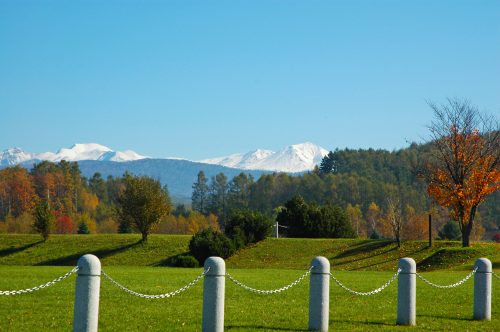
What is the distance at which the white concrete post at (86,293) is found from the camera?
985cm

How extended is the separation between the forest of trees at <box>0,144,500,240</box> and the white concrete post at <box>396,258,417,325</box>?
88.1m

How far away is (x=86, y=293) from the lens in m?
9.91

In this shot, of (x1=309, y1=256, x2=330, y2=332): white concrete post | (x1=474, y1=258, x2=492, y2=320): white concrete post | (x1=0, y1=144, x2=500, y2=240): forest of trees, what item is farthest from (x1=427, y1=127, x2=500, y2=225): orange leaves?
(x1=0, y1=144, x2=500, y2=240): forest of trees

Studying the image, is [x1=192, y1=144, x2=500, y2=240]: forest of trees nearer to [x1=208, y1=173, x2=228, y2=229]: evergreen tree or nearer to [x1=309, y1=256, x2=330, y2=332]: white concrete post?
[x1=208, y1=173, x2=228, y2=229]: evergreen tree

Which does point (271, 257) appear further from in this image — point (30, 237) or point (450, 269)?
point (30, 237)

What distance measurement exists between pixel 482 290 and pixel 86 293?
8992 mm

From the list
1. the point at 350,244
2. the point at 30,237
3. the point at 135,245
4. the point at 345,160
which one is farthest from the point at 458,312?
the point at 345,160

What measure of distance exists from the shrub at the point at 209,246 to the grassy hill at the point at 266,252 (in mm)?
847

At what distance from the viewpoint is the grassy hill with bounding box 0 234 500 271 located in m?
44.6

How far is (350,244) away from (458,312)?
34931 mm

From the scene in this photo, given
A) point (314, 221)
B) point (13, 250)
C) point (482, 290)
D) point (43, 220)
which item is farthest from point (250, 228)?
point (482, 290)

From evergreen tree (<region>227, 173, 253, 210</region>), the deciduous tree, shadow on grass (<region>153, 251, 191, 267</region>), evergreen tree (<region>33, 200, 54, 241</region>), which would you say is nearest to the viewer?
shadow on grass (<region>153, 251, 191, 267</region>)

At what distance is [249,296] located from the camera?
65.2 ft

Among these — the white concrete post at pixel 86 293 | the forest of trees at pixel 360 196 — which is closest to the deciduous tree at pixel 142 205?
the white concrete post at pixel 86 293
